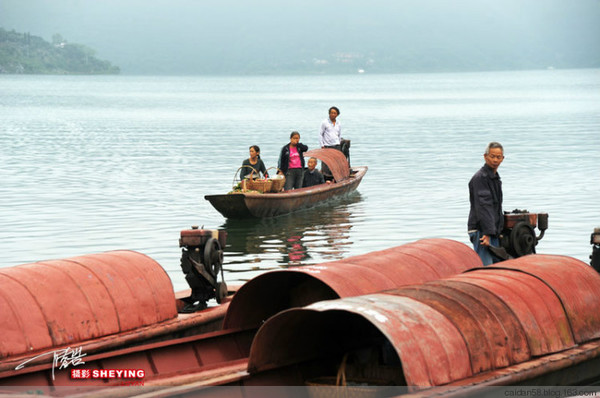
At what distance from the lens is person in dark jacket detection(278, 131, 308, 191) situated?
23.7 metres

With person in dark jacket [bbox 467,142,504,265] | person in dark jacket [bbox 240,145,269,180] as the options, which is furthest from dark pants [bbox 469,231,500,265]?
person in dark jacket [bbox 240,145,269,180]

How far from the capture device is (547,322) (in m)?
9.35

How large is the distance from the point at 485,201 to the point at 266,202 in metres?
11.8

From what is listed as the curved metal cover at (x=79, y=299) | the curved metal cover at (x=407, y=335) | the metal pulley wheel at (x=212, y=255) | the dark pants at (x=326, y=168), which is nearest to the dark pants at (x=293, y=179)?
the dark pants at (x=326, y=168)

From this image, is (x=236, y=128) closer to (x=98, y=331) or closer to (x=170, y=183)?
(x=170, y=183)

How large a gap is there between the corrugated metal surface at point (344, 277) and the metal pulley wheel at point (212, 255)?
1.65 meters

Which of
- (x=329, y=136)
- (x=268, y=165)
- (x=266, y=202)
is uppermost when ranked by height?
(x=329, y=136)

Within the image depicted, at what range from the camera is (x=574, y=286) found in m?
9.90

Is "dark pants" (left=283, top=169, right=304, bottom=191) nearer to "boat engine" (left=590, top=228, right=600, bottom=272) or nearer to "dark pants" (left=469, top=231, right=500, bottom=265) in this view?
"boat engine" (left=590, top=228, right=600, bottom=272)

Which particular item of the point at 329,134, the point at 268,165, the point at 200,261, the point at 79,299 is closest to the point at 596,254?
the point at 200,261

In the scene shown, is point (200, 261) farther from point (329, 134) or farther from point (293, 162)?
point (329, 134)

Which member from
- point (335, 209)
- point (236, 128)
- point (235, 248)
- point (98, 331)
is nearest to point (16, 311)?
point (98, 331)

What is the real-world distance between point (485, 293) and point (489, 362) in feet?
2.72

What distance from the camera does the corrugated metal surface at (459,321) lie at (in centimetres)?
806
